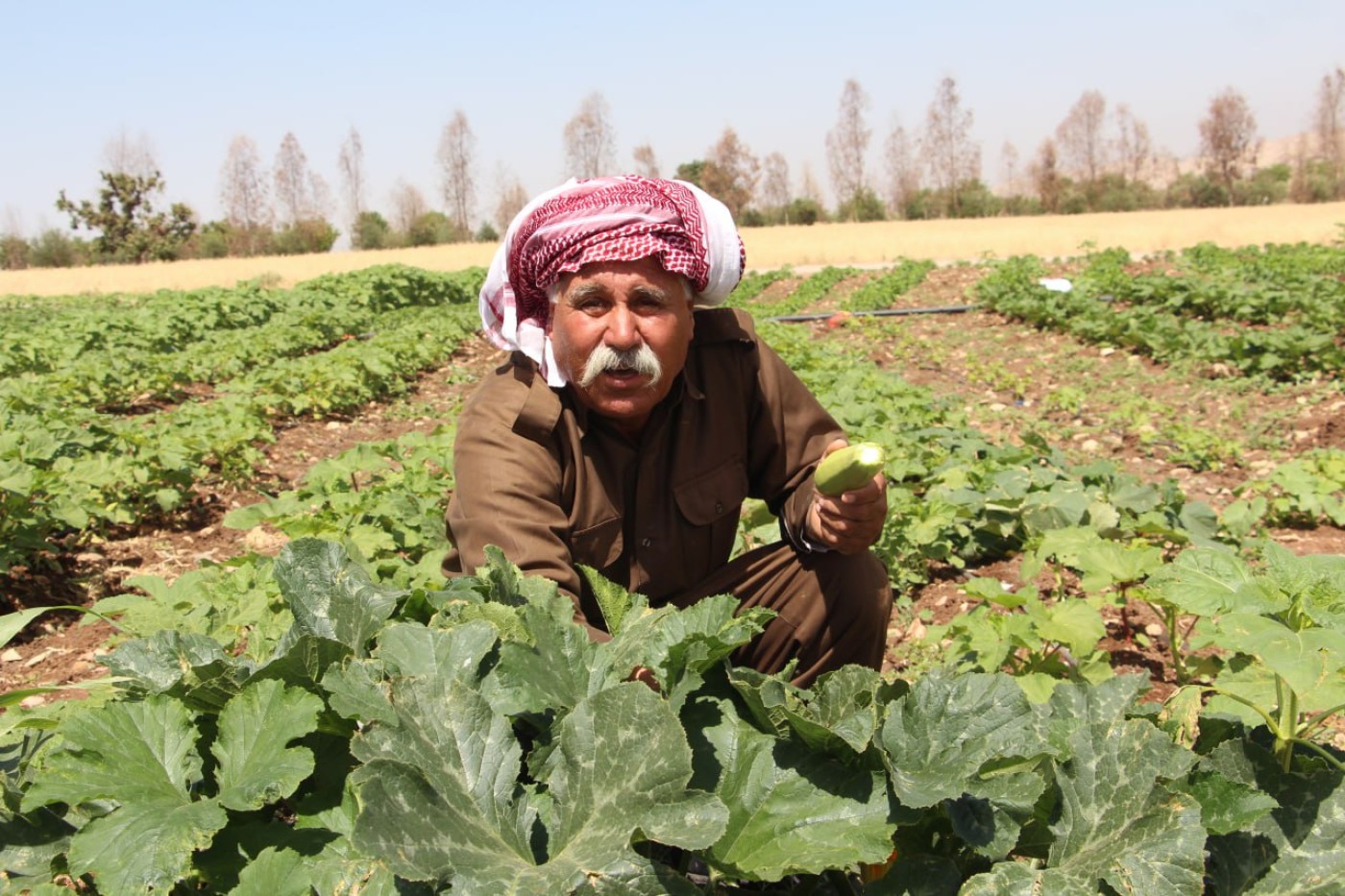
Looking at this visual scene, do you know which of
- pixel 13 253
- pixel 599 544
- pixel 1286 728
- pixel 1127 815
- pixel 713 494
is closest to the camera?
pixel 1127 815

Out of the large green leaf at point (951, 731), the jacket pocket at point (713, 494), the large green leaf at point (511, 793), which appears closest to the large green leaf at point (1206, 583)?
the large green leaf at point (951, 731)

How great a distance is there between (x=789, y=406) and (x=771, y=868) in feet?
5.69

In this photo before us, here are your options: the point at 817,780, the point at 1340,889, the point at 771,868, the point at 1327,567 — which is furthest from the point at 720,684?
the point at 1327,567

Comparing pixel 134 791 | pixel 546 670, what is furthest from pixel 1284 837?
pixel 134 791

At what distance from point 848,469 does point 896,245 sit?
37033 mm

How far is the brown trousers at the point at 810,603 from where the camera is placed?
2668mm

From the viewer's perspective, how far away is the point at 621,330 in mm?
2395

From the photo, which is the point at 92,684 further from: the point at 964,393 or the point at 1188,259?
the point at 1188,259

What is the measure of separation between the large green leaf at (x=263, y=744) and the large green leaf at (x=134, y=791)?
35 mm

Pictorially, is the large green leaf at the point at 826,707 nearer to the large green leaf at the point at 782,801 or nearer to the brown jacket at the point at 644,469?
the large green leaf at the point at 782,801

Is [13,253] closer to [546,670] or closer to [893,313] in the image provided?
[893,313]

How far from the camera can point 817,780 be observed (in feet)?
4.31

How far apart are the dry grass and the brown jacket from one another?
2879cm

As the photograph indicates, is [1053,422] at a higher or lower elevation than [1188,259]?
lower
